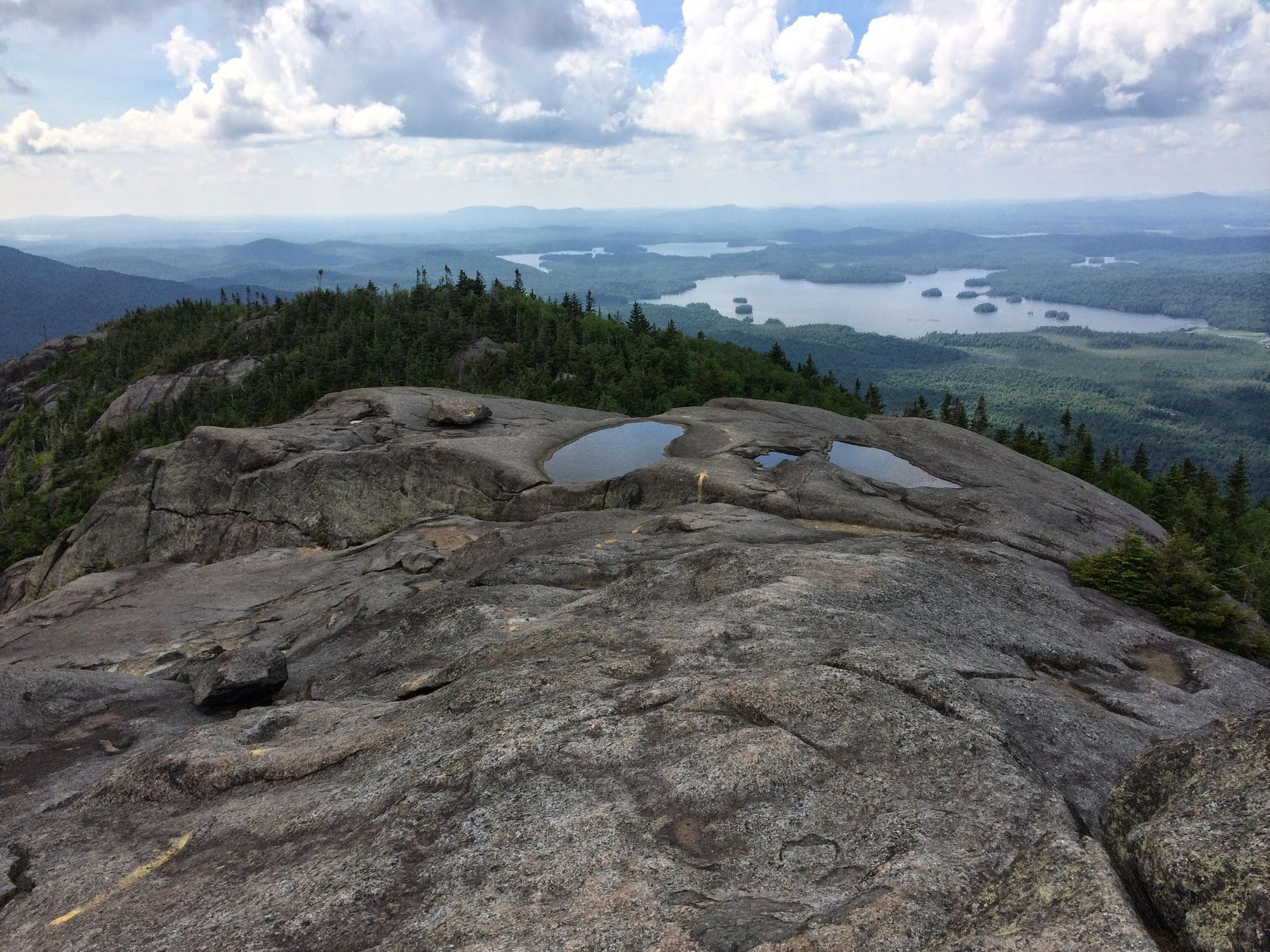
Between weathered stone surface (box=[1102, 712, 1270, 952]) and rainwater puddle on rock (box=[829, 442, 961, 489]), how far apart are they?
22059mm

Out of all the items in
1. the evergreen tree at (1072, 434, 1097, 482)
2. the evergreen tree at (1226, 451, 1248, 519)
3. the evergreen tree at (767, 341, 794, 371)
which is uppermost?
the evergreen tree at (767, 341, 794, 371)

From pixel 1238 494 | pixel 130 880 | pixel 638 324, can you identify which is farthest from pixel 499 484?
pixel 1238 494

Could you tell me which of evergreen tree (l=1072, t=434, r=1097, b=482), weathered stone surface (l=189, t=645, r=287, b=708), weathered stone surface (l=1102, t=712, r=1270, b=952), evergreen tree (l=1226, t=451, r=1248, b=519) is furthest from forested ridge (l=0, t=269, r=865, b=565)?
weathered stone surface (l=1102, t=712, r=1270, b=952)

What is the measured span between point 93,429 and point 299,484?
323 ft

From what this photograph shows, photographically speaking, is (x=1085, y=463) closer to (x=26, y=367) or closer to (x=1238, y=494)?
(x=1238, y=494)

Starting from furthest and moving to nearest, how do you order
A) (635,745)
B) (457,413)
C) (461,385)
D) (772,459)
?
(461,385), (457,413), (772,459), (635,745)

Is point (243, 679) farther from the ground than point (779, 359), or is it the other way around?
point (243, 679)

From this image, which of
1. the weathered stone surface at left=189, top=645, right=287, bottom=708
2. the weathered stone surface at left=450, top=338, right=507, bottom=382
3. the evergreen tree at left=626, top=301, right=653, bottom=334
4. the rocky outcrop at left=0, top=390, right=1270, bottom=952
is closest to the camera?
the rocky outcrop at left=0, top=390, right=1270, bottom=952

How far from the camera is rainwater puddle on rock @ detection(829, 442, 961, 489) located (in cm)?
3325

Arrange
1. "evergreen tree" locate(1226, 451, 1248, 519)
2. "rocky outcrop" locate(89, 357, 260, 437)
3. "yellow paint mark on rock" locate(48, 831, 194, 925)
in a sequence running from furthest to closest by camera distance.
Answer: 1. "rocky outcrop" locate(89, 357, 260, 437)
2. "evergreen tree" locate(1226, 451, 1248, 519)
3. "yellow paint mark on rock" locate(48, 831, 194, 925)

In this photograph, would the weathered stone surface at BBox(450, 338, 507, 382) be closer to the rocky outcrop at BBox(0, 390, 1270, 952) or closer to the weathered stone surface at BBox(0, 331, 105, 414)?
the rocky outcrop at BBox(0, 390, 1270, 952)

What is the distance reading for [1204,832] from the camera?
9.09 m

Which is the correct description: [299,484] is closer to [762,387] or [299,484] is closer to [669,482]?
[669,482]

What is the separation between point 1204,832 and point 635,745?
7666 millimetres
